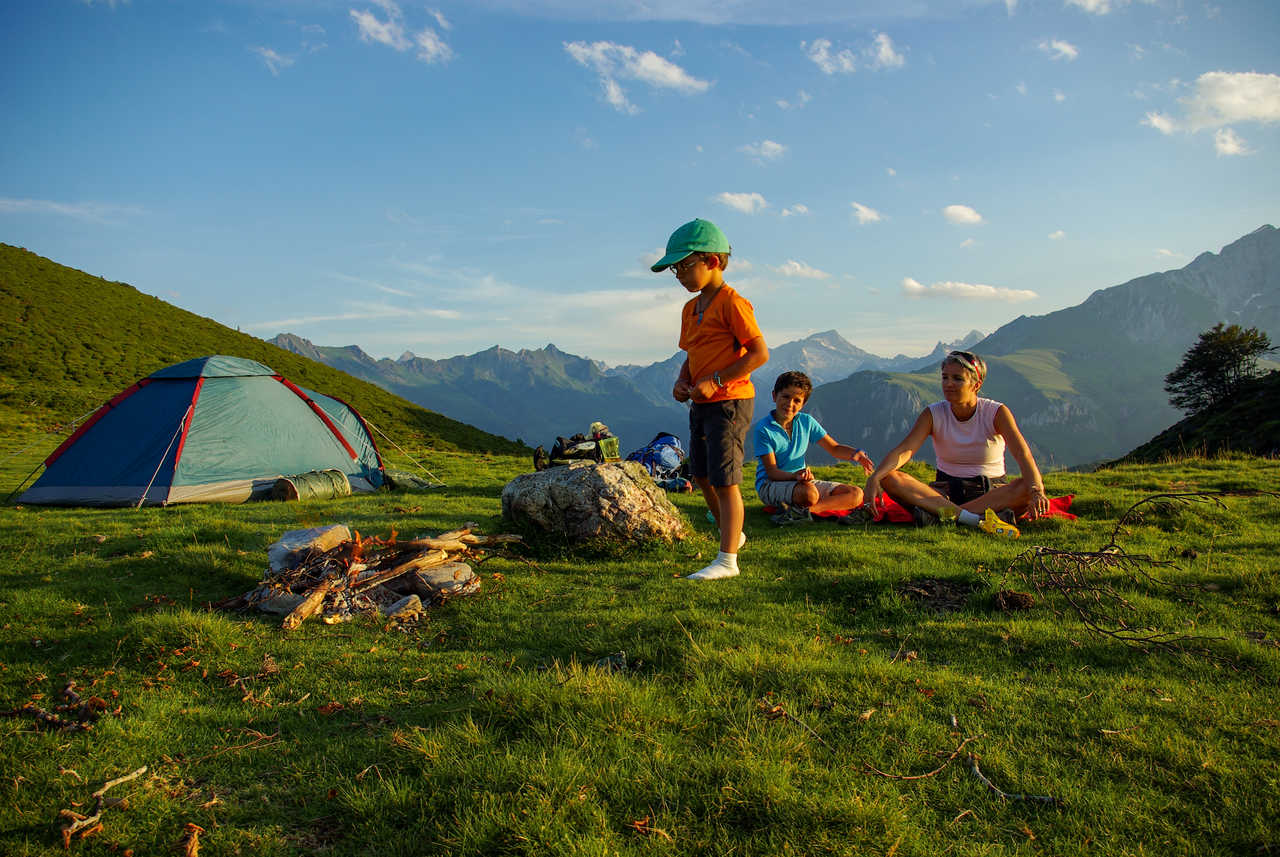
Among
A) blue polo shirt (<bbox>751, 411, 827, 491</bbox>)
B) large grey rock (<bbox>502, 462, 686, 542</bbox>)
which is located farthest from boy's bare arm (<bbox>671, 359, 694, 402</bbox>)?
blue polo shirt (<bbox>751, 411, 827, 491</bbox>)

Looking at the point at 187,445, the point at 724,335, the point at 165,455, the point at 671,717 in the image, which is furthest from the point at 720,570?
the point at 165,455

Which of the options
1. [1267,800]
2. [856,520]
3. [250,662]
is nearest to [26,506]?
[250,662]

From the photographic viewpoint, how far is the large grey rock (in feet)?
25.1

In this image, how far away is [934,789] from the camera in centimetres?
288

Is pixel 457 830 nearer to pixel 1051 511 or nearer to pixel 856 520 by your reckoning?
pixel 856 520

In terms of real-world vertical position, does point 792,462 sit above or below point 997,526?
above

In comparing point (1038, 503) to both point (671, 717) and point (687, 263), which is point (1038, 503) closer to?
point (687, 263)

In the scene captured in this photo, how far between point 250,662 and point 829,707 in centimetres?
425

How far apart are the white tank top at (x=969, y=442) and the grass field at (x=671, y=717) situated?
187 cm

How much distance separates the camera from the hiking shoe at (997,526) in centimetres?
734

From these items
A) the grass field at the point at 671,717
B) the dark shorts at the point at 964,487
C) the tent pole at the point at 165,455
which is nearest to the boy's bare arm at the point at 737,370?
the grass field at the point at 671,717

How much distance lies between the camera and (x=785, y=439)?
30.9ft

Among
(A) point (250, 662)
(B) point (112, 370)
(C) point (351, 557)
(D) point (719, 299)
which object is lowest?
(A) point (250, 662)

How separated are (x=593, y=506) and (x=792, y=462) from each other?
3.49 metres
